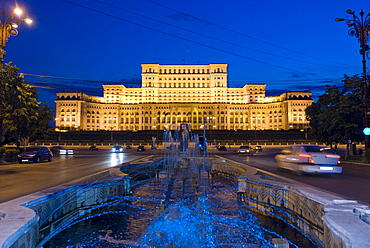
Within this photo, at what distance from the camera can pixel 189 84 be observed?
161m

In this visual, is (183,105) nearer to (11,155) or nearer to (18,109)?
(18,109)

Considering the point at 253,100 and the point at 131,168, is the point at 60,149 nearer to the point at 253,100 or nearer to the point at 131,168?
the point at 131,168

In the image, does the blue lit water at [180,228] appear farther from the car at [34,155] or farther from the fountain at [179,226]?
the car at [34,155]

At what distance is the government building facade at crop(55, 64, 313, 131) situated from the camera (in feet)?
479

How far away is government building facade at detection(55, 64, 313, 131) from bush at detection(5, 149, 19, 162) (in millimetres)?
109846

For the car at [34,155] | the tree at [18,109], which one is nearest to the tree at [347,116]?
the car at [34,155]

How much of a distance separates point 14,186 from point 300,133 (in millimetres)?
109924

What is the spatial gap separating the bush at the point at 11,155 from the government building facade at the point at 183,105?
360 feet

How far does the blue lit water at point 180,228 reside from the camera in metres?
7.14

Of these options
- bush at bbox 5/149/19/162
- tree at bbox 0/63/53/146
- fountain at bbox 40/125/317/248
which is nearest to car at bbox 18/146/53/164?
bush at bbox 5/149/19/162

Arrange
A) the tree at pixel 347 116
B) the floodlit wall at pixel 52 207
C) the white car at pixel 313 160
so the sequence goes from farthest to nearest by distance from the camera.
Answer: the tree at pixel 347 116 < the white car at pixel 313 160 < the floodlit wall at pixel 52 207

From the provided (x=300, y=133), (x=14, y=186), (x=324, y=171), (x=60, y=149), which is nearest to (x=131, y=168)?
(x=14, y=186)

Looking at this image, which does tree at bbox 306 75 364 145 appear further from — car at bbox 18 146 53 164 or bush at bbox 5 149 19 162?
bush at bbox 5 149 19 162

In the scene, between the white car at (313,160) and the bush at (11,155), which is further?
the bush at (11,155)
